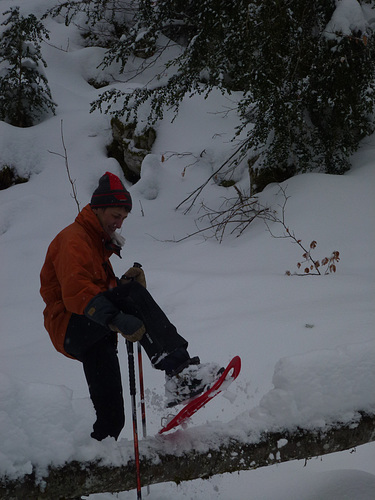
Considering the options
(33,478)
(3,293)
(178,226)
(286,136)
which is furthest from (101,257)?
Answer: (178,226)

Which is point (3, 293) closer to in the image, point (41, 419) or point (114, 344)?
point (114, 344)

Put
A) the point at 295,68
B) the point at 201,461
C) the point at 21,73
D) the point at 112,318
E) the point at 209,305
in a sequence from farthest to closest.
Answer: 1. the point at 21,73
2. the point at 295,68
3. the point at 209,305
4. the point at 112,318
5. the point at 201,461

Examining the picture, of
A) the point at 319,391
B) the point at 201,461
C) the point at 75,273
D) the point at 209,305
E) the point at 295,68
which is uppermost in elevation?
the point at 295,68

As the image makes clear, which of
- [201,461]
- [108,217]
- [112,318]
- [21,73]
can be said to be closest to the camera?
[201,461]

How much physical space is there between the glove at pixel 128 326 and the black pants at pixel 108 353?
0.60ft

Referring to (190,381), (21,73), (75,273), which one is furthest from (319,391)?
(21,73)

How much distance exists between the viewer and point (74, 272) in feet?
8.29

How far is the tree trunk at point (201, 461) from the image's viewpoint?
215 centimetres

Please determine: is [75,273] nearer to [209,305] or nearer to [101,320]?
[101,320]

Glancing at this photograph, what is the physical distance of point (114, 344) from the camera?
114 inches

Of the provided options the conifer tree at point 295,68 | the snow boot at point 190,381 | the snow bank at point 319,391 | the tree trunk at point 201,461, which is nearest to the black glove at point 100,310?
the snow boot at point 190,381

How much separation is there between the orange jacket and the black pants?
115 mm

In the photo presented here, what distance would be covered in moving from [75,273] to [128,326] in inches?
16.7

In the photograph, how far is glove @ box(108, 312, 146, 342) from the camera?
2438 millimetres
